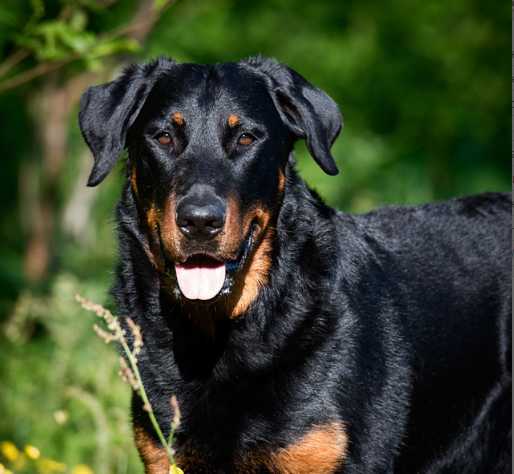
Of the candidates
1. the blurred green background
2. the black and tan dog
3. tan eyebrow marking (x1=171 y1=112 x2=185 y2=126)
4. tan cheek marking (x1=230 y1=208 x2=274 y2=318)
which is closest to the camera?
the black and tan dog

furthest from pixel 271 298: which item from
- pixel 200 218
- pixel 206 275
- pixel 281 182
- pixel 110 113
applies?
pixel 110 113

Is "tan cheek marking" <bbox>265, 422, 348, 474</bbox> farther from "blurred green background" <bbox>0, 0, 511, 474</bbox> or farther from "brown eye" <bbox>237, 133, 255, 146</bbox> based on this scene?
"blurred green background" <bbox>0, 0, 511, 474</bbox>

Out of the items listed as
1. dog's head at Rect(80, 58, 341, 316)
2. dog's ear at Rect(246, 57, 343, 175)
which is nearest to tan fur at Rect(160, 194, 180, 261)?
dog's head at Rect(80, 58, 341, 316)

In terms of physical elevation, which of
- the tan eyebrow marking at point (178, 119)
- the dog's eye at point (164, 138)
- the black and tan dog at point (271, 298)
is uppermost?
the tan eyebrow marking at point (178, 119)

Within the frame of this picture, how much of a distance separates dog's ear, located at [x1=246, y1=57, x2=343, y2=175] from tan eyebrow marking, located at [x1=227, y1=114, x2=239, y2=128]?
11.2 inches

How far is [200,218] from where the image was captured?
3.76 meters

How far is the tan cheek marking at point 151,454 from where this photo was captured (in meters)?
3.98

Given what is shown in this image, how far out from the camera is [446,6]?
583 inches

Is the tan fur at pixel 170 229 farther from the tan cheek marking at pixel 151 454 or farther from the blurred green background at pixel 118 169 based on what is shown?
the blurred green background at pixel 118 169

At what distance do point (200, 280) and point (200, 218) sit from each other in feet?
0.96

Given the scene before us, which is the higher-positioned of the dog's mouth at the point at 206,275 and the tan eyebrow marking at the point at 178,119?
the tan eyebrow marking at the point at 178,119

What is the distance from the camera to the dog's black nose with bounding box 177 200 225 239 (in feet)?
12.3

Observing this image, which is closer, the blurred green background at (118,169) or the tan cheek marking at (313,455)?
the tan cheek marking at (313,455)

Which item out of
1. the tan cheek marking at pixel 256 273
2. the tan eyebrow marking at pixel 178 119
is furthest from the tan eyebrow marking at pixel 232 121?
the tan cheek marking at pixel 256 273
